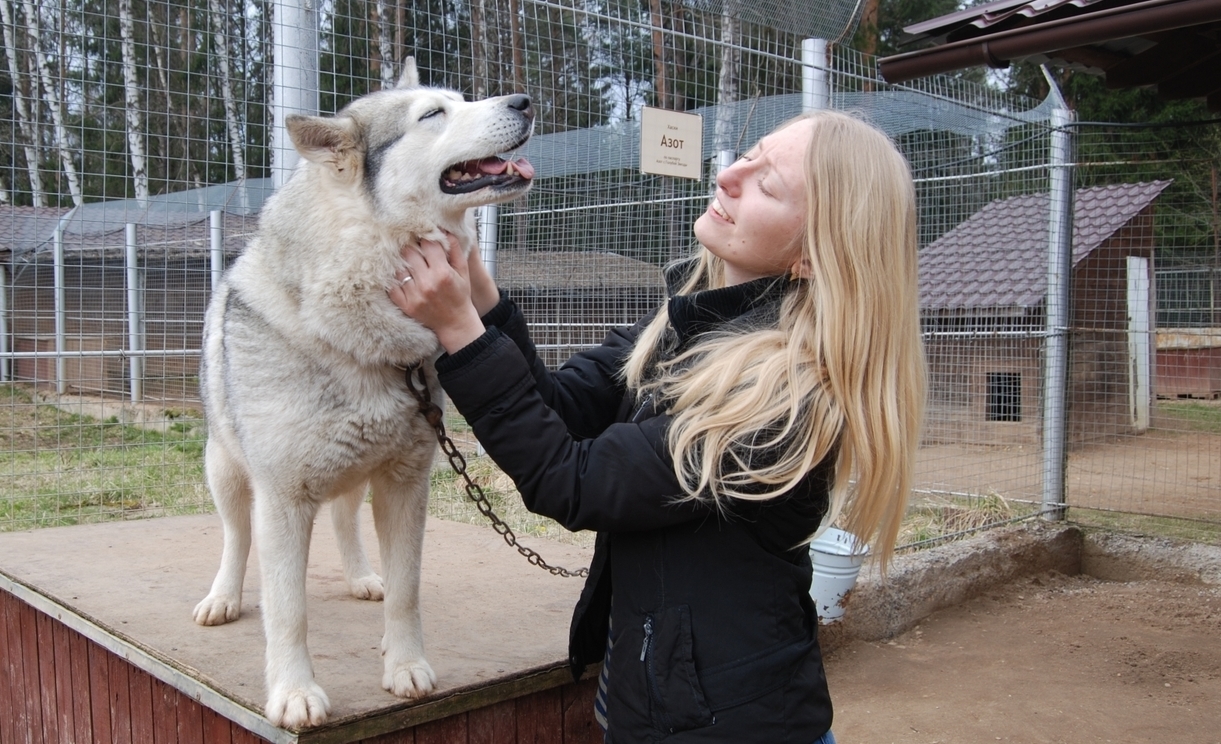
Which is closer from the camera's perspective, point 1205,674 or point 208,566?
point 208,566

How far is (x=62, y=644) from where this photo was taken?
9.23 ft

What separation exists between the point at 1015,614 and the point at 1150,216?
273 inches

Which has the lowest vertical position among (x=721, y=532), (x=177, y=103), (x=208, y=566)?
(x=208, y=566)

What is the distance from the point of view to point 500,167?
1.93 metres

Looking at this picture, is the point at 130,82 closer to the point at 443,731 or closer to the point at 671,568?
the point at 443,731

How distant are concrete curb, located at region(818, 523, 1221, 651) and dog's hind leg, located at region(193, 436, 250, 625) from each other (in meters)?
2.60

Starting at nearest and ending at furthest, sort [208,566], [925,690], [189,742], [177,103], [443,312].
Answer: [443,312] < [189,742] < [208,566] < [925,690] < [177,103]

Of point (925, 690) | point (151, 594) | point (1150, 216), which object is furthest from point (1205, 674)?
point (1150, 216)

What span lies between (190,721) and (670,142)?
3.00 m

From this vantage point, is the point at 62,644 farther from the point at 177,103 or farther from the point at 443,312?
the point at 177,103

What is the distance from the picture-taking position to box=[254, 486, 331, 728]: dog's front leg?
1796mm

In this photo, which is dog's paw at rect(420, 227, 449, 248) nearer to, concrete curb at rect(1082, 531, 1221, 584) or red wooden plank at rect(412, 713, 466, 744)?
red wooden plank at rect(412, 713, 466, 744)

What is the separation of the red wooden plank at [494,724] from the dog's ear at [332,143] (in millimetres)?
1326

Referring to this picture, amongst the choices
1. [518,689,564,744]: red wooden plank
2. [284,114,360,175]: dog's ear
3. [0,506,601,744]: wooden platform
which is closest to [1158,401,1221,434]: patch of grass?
[0,506,601,744]: wooden platform
